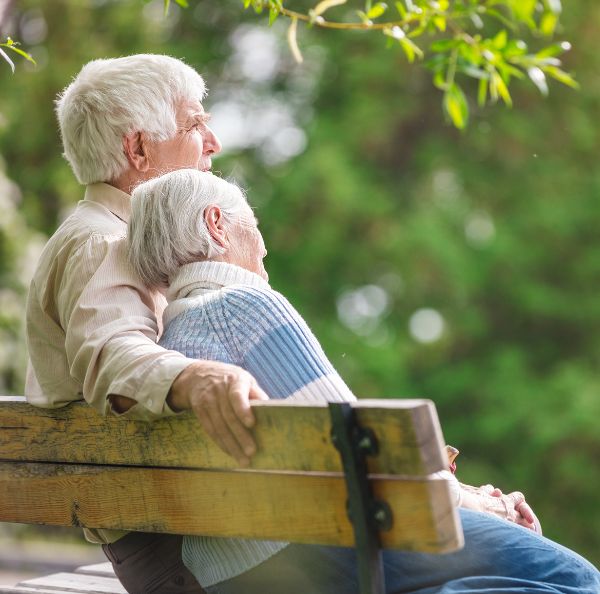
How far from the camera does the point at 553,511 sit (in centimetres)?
1027

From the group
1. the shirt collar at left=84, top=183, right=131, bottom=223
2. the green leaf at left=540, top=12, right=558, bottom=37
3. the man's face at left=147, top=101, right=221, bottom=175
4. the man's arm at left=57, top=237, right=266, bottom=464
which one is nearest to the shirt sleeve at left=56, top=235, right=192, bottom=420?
the man's arm at left=57, top=237, right=266, bottom=464

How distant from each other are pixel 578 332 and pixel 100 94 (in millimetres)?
8566

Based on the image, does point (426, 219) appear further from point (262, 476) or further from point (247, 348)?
point (262, 476)

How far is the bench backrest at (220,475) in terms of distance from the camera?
168 cm

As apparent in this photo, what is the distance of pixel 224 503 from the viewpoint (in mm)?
1915

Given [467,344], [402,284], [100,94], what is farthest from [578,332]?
[100,94]

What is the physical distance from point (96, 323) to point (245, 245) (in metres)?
0.36

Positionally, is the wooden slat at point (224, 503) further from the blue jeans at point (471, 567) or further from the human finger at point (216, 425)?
the blue jeans at point (471, 567)

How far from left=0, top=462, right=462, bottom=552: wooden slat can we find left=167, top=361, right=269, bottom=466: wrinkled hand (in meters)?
0.08

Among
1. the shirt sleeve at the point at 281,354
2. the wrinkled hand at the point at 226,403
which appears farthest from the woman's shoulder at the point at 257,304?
the wrinkled hand at the point at 226,403

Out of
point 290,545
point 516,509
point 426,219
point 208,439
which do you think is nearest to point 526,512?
point 516,509

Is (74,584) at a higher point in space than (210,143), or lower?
lower

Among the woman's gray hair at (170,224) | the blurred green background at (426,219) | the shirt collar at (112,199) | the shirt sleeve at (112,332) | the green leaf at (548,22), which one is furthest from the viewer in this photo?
the blurred green background at (426,219)

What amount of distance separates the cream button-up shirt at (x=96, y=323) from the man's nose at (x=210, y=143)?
297mm
